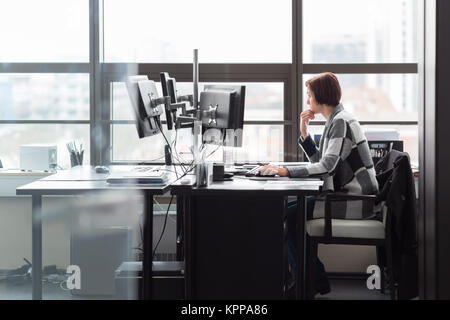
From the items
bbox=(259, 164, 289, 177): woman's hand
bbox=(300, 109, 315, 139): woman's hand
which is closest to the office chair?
bbox=(259, 164, 289, 177): woman's hand

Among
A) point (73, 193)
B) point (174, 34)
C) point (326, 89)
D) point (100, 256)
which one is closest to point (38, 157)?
point (100, 256)

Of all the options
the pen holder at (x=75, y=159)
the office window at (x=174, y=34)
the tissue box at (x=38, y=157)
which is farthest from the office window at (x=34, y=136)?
A: the office window at (x=174, y=34)

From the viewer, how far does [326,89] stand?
157 inches

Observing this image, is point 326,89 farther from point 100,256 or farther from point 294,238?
point 100,256

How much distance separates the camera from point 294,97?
4734 millimetres

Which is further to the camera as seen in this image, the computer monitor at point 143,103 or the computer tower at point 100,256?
the computer tower at point 100,256

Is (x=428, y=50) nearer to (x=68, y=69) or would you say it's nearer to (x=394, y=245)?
(x=394, y=245)

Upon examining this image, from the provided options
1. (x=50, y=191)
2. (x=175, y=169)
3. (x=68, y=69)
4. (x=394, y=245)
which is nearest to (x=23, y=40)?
(x=68, y=69)

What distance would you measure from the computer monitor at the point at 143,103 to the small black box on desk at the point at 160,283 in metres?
0.65

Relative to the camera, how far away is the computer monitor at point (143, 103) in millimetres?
3529

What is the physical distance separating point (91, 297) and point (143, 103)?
129 centimetres

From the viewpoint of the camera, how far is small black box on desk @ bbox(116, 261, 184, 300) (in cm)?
333

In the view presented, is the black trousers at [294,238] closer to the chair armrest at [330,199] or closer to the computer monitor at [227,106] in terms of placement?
the chair armrest at [330,199]

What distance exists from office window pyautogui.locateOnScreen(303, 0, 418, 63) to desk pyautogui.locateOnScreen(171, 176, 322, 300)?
65.8 inches
